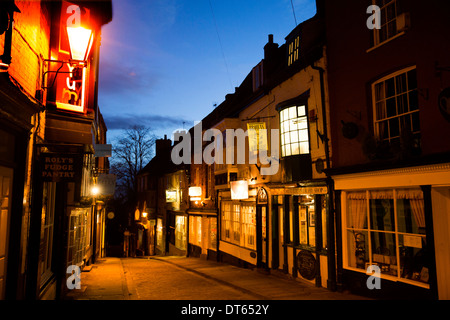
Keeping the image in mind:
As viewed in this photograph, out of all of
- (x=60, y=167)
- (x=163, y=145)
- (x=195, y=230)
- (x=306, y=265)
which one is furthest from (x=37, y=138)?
(x=163, y=145)

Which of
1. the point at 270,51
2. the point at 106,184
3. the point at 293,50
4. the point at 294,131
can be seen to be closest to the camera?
the point at 294,131

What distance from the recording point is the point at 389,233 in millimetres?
8922

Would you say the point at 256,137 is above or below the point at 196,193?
above

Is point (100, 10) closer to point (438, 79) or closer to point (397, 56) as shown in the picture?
point (397, 56)

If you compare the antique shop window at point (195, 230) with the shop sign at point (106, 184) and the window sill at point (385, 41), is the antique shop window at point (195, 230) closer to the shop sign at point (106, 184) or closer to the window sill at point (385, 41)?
the shop sign at point (106, 184)

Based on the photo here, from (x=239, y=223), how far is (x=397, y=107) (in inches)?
387

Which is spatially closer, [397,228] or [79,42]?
[79,42]

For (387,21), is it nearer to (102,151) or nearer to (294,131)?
(294,131)

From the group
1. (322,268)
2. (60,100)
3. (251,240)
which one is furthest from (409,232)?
(60,100)

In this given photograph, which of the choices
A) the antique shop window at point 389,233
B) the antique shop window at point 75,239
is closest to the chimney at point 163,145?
the antique shop window at point 75,239

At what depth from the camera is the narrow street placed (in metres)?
9.65

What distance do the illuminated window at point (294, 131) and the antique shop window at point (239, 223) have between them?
378 centimetres

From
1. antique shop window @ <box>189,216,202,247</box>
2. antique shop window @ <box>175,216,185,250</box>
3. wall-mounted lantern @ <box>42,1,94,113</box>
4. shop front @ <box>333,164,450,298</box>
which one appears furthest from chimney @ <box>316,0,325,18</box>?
antique shop window @ <box>175,216,185,250</box>

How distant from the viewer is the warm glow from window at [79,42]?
25.4 ft
